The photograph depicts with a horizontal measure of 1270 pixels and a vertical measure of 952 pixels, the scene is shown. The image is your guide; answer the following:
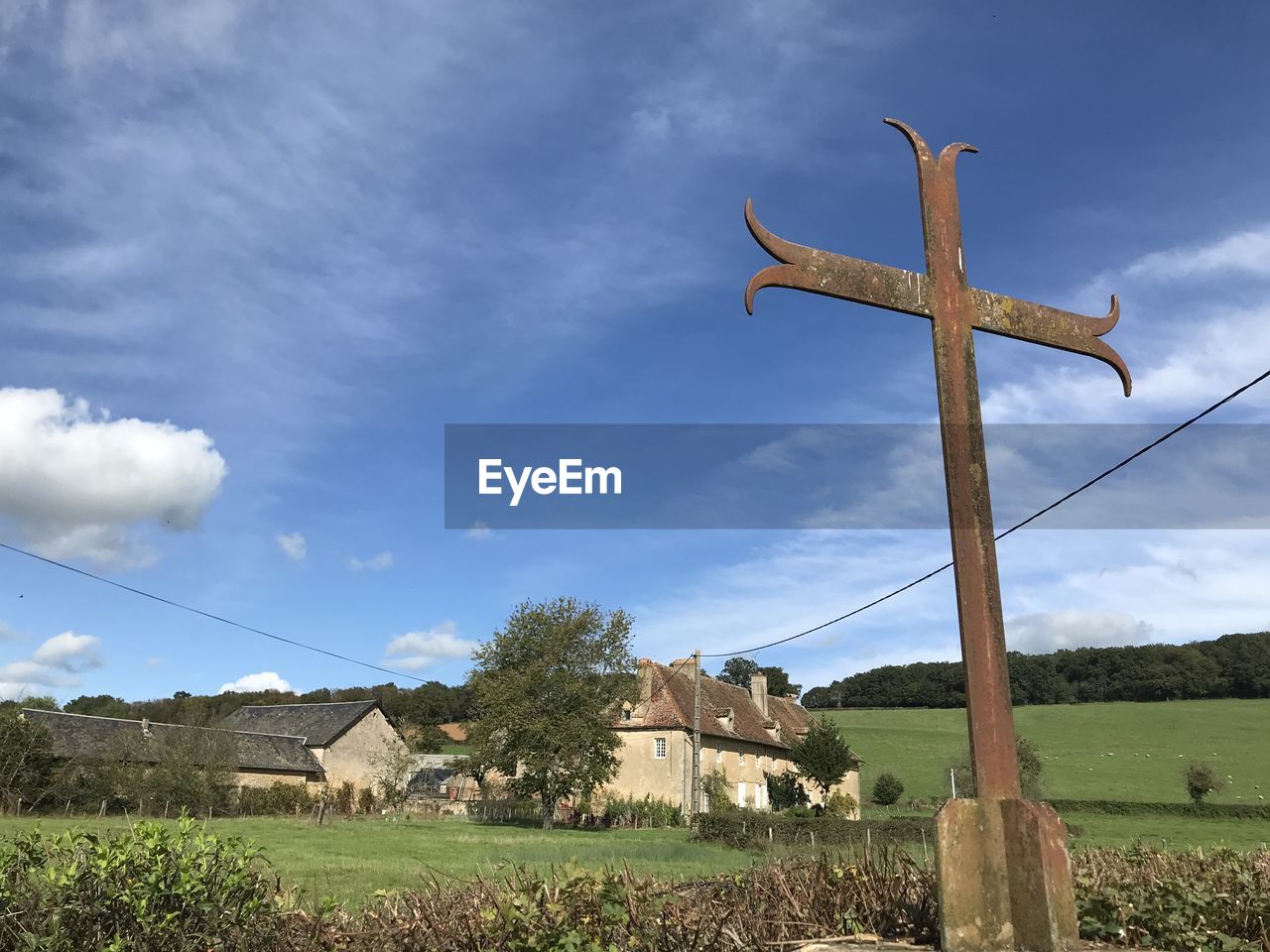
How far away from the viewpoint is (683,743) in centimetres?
5175

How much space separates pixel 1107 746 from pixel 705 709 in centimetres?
4662

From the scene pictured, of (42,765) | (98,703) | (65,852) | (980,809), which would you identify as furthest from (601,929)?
(98,703)

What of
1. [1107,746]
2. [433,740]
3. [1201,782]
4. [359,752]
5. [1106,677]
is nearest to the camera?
[1201,782]

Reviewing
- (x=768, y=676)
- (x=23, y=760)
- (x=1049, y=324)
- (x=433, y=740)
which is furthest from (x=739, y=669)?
(x=1049, y=324)

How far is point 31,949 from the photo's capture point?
4.00 meters

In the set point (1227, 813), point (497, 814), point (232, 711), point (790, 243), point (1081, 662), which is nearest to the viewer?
point (790, 243)

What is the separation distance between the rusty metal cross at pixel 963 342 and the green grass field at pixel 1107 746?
203 ft

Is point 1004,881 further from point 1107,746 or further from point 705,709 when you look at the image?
point 1107,746

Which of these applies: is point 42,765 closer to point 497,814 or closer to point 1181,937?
point 497,814

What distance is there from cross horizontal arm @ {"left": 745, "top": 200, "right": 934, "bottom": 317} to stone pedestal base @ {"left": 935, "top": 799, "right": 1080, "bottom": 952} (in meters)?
2.41

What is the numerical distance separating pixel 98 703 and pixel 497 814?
207ft

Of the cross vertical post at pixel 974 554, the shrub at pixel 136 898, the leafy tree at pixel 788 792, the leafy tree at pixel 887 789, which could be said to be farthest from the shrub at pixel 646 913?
the leafy tree at pixel 887 789

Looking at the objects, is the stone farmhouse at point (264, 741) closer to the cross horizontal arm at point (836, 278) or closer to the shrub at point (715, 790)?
the shrub at point (715, 790)

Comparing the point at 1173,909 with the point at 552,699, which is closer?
the point at 1173,909
